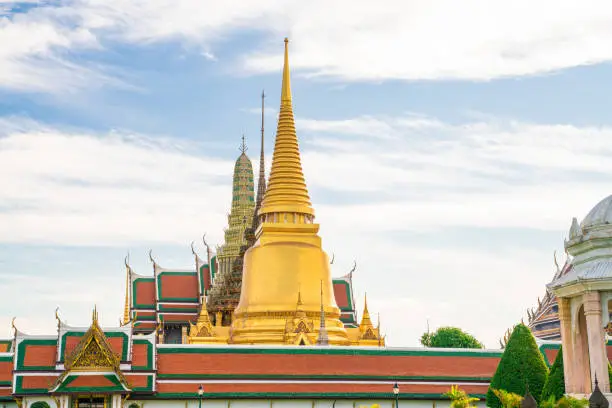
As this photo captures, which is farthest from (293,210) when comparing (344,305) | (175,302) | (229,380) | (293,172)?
(229,380)

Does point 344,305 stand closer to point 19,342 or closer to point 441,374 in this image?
point 441,374

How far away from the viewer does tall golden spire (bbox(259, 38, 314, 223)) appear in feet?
162

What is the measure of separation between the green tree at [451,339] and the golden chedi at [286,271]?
12931 mm

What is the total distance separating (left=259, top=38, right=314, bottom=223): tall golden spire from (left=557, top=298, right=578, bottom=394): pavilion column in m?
26.5

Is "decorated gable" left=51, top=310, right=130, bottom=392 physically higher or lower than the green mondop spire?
lower

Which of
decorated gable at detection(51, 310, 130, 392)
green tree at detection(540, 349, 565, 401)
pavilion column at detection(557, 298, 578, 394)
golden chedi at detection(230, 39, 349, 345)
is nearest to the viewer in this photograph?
pavilion column at detection(557, 298, 578, 394)

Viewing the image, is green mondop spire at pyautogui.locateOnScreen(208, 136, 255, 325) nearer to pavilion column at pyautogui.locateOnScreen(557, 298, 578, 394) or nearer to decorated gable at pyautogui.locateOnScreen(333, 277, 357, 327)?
decorated gable at pyautogui.locateOnScreen(333, 277, 357, 327)

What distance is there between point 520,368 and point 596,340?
938 centimetres

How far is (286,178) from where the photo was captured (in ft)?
164

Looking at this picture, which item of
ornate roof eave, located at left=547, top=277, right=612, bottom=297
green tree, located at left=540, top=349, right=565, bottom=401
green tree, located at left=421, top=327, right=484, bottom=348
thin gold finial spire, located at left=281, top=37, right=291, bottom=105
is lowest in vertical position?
green tree, located at left=540, top=349, right=565, bottom=401

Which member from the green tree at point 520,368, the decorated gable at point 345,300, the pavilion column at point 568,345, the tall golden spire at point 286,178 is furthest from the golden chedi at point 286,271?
the pavilion column at point 568,345

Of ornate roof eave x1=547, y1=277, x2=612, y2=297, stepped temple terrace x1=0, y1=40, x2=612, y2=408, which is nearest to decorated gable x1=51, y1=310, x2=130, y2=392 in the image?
stepped temple terrace x1=0, y1=40, x2=612, y2=408

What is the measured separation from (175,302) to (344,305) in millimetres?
9876

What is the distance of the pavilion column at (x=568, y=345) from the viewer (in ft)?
76.8
